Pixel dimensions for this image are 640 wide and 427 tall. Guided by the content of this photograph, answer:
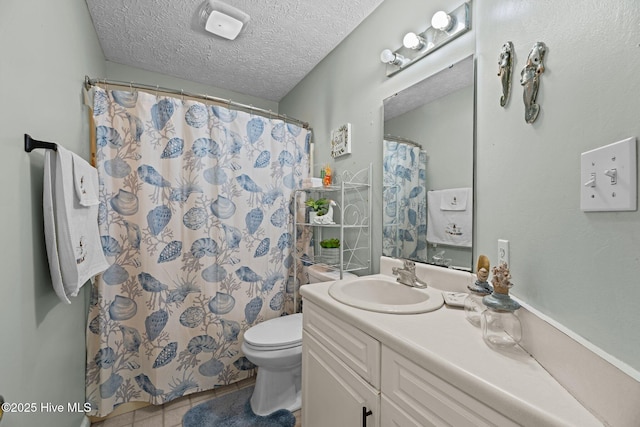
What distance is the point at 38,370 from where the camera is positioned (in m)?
0.93

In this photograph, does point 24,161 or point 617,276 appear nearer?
point 617,276

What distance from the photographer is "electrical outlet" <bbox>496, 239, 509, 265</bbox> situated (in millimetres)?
859

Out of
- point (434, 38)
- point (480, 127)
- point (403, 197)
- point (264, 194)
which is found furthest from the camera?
point (264, 194)

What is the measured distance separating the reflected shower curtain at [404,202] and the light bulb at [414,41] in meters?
0.47

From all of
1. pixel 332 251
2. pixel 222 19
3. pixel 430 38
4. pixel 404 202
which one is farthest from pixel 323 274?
pixel 222 19

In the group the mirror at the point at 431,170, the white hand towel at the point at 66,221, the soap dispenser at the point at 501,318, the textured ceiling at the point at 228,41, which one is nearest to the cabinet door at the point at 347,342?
the soap dispenser at the point at 501,318

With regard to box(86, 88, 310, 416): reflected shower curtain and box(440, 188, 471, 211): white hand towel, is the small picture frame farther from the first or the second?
box(440, 188, 471, 211): white hand towel

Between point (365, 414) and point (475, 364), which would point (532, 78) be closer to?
point (475, 364)

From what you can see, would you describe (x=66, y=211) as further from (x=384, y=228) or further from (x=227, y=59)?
(x=227, y=59)

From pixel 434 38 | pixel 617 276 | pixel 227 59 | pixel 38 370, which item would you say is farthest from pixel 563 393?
pixel 227 59

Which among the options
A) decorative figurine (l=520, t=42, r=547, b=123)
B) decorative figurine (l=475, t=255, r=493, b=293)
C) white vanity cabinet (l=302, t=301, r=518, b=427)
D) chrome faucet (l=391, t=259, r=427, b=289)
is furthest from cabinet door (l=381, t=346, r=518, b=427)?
decorative figurine (l=520, t=42, r=547, b=123)

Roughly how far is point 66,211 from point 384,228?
4.77 ft

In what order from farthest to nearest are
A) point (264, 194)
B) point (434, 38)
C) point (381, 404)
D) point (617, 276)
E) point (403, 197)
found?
point (264, 194) < point (403, 197) < point (434, 38) < point (381, 404) < point (617, 276)

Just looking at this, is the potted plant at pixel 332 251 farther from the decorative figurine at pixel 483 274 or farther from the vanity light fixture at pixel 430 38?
the vanity light fixture at pixel 430 38
